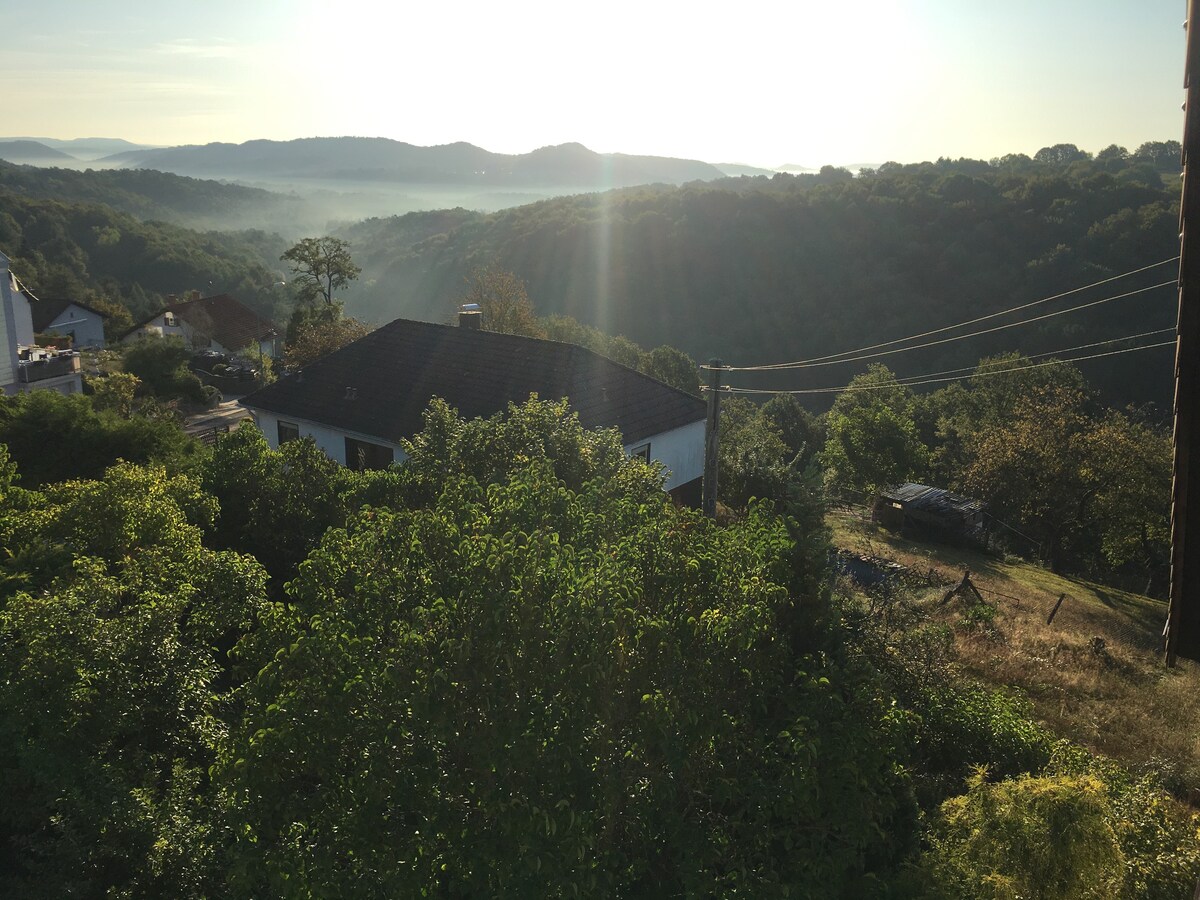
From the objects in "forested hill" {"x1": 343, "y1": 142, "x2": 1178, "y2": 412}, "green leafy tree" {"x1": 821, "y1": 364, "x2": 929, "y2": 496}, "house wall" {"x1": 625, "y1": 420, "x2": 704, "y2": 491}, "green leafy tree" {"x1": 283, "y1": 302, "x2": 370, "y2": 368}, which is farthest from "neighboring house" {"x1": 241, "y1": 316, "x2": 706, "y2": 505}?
"forested hill" {"x1": 343, "y1": 142, "x2": 1178, "y2": 412}

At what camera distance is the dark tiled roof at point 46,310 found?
172ft

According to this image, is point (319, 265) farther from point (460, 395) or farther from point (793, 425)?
point (460, 395)

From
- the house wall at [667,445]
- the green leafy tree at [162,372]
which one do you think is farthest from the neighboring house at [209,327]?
the house wall at [667,445]

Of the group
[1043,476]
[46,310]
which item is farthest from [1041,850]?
[46,310]

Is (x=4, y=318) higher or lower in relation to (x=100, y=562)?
higher

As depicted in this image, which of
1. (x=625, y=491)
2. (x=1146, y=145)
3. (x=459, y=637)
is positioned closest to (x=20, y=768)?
(x=459, y=637)

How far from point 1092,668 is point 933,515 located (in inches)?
569

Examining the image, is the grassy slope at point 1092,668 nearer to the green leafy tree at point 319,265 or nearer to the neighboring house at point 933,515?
the neighboring house at point 933,515

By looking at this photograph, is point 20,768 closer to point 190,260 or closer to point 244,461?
point 244,461

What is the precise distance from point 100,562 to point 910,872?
946 cm

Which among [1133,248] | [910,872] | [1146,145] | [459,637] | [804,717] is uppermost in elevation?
[1146,145]

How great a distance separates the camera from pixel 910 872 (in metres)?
7.59

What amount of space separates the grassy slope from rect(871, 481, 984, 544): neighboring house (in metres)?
4.58

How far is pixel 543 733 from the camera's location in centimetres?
595
